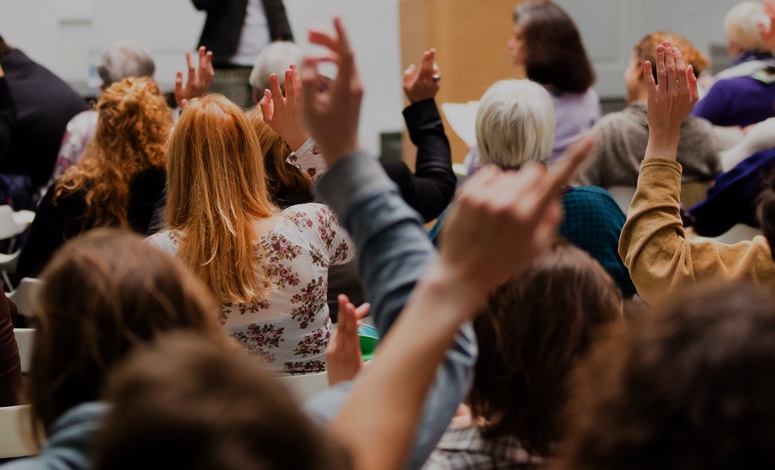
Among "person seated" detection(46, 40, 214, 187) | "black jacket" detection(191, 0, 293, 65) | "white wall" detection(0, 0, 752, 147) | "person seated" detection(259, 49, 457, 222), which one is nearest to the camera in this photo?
"person seated" detection(259, 49, 457, 222)

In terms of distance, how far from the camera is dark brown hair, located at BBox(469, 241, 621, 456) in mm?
1202

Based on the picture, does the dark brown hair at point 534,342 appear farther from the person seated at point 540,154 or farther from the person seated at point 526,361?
the person seated at point 540,154

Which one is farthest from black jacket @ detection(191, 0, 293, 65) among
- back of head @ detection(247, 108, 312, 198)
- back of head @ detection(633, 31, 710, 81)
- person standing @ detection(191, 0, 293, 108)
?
back of head @ detection(247, 108, 312, 198)

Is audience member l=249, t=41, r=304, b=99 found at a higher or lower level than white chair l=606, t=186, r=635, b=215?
higher

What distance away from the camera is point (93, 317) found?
97 cm

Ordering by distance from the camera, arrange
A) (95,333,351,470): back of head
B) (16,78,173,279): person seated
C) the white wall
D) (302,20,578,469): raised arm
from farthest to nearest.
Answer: the white wall
(16,78,173,279): person seated
(302,20,578,469): raised arm
(95,333,351,470): back of head

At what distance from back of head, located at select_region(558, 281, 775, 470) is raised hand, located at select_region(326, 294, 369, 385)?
493 millimetres

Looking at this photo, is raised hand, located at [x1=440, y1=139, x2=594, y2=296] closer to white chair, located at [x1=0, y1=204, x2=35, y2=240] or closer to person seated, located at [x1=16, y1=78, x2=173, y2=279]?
person seated, located at [x1=16, y1=78, x2=173, y2=279]

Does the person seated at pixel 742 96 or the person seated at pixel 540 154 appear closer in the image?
the person seated at pixel 540 154

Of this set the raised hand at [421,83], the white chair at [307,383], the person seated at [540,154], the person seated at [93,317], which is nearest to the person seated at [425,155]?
the raised hand at [421,83]

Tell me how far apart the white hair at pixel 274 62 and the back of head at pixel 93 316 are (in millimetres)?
2281

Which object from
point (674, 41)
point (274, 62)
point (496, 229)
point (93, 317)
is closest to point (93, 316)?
point (93, 317)

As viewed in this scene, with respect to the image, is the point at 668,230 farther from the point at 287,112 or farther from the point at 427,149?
the point at 427,149

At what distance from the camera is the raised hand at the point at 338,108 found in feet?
3.22
